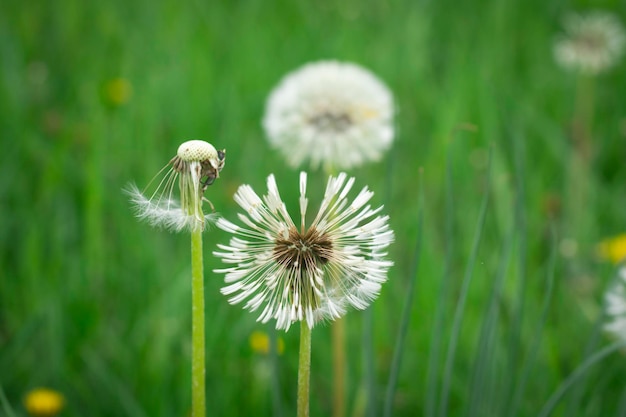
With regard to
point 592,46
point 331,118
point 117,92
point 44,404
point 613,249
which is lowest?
point 44,404

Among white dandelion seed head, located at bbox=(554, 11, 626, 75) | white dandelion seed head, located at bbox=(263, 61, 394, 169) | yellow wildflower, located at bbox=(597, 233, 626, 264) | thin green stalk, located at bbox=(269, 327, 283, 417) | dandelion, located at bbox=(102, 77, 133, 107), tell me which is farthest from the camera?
white dandelion seed head, located at bbox=(554, 11, 626, 75)

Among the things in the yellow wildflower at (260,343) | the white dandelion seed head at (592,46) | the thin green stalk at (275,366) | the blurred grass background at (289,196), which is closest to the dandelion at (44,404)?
the blurred grass background at (289,196)

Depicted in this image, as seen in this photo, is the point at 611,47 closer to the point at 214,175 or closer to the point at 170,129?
the point at 170,129

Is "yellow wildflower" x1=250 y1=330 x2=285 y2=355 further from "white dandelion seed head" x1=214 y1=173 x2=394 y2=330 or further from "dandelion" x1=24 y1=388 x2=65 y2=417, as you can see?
"white dandelion seed head" x1=214 y1=173 x2=394 y2=330

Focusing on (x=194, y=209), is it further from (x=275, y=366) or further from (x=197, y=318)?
(x=275, y=366)

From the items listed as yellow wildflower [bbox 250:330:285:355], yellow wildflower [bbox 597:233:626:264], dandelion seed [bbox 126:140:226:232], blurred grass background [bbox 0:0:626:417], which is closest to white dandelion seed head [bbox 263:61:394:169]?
blurred grass background [bbox 0:0:626:417]

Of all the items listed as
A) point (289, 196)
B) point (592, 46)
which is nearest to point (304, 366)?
point (289, 196)
